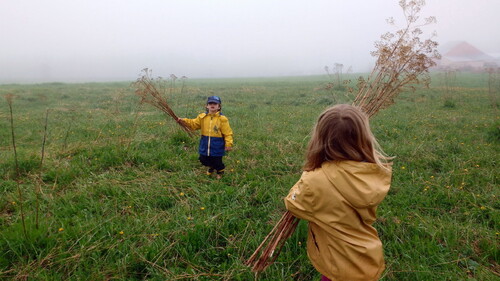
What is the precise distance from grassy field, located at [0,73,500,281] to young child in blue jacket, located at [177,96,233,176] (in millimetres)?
382

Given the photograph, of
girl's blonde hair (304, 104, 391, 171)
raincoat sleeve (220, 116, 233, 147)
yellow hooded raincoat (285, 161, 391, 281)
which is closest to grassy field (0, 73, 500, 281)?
raincoat sleeve (220, 116, 233, 147)

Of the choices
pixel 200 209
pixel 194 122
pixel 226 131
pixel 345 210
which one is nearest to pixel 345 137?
pixel 345 210

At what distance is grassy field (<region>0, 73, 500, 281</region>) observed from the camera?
8.70 ft

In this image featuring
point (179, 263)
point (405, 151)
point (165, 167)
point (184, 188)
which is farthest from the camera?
point (405, 151)

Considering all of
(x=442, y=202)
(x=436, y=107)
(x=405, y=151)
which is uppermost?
(x=436, y=107)

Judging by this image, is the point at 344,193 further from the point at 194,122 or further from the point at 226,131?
the point at 194,122

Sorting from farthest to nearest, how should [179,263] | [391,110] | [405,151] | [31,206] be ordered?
→ [391,110]
[405,151]
[31,206]
[179,263]

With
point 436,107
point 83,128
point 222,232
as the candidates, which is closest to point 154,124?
point 83,128

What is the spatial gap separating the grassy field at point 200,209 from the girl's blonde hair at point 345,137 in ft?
4.25

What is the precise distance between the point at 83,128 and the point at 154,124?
168cm

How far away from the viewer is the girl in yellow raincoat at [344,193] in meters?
1.77

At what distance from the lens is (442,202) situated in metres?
3.77

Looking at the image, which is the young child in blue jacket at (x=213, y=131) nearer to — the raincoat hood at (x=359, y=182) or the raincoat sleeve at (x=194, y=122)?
the raincoat sleeve at (x=194, y=122)

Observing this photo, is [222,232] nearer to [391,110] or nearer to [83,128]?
[83,128]
